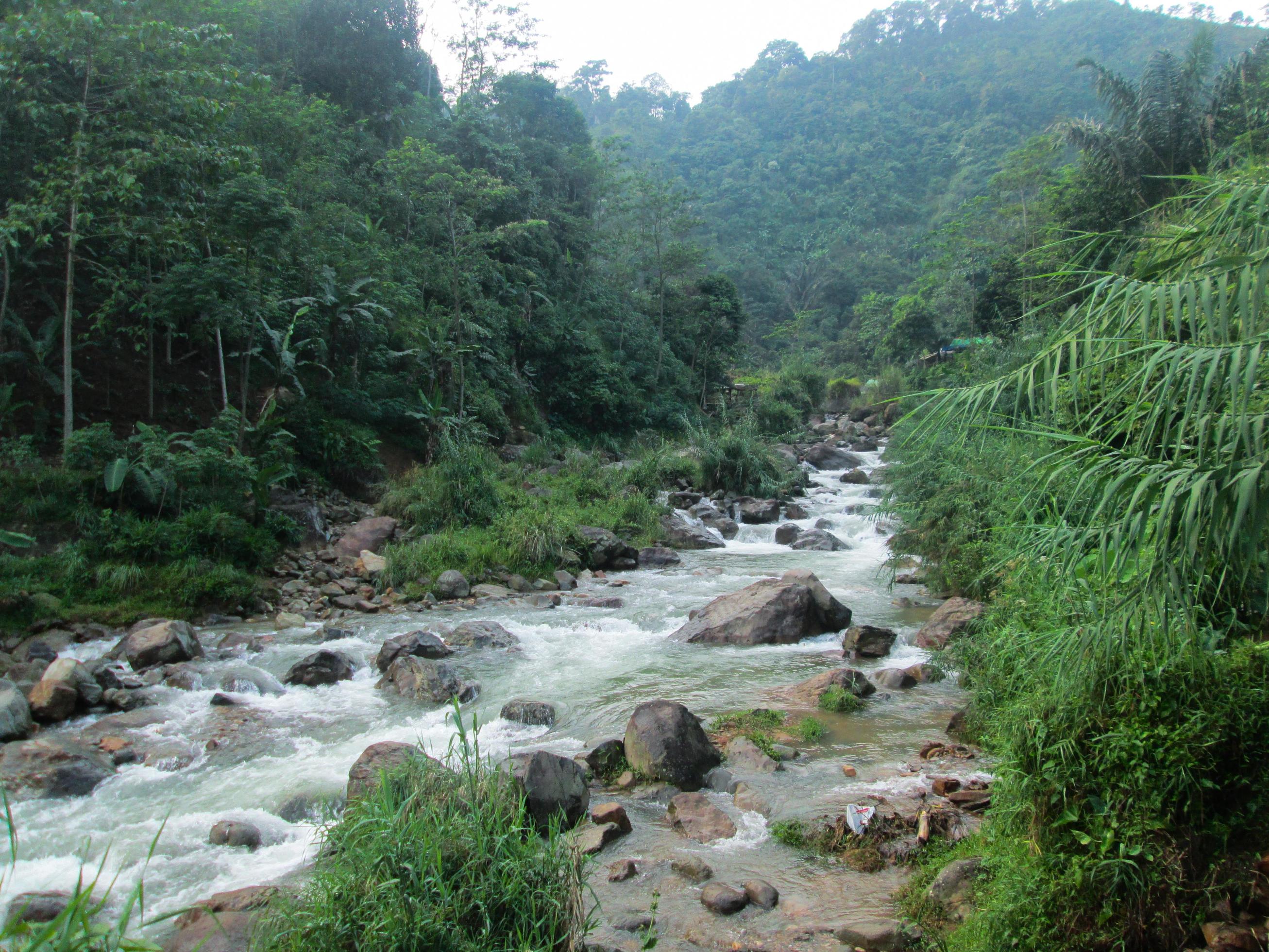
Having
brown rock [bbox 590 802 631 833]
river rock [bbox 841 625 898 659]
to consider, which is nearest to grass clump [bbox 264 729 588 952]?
brown rock [bbox 590 802 631 833]

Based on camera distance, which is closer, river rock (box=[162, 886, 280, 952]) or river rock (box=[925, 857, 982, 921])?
river rock (box=[162, 886, 280, 952])

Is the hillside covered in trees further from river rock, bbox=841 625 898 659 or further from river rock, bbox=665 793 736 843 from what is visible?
river rock, bbox=665 793 736 843

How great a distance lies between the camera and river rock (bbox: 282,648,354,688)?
8.14 meters

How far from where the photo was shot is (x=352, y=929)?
2.96m

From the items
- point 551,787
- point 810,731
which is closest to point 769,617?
point 810,731

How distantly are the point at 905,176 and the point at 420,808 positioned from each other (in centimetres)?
6824

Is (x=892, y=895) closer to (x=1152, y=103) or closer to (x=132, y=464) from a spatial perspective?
(x=132, y=464)

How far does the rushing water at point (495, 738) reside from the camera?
181 inches

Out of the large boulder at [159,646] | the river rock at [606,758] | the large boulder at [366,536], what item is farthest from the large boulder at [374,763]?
the large boulder at [366,536]

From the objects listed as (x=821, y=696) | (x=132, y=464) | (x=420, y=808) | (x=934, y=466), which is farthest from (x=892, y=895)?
(x=132, y=464)

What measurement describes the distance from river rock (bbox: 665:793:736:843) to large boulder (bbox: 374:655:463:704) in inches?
122

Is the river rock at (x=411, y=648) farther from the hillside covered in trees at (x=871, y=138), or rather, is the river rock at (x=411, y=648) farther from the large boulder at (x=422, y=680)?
the hillside covered in trees at (x=871, y=138)

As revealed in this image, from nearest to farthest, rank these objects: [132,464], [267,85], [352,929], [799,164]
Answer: [352,929] < [132,464] < [267,85] < [799,164]

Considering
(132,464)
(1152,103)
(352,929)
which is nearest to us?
(352,929)
